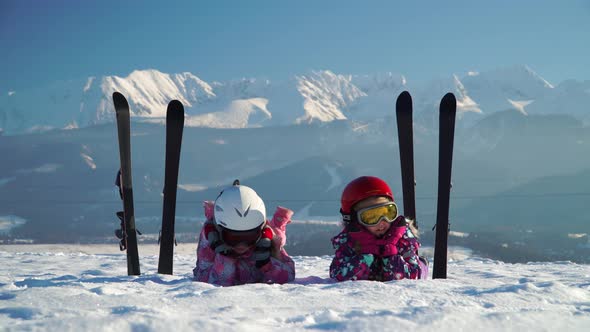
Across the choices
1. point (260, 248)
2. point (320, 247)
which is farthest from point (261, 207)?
point (320, 247)

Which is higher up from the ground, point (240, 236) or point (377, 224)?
point (377, 224)

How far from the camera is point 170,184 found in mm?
7766

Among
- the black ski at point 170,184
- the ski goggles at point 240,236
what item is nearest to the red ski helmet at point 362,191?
the ski goggles at point 240,236

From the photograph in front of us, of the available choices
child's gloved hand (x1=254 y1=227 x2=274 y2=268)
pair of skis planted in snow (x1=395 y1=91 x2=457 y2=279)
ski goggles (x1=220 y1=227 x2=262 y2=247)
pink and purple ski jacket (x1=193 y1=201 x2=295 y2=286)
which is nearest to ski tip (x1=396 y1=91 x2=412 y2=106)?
pair of skis planted in snow (x1=395 y1=91 x2=457 y2=279)

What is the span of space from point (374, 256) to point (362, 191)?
77 centimetres

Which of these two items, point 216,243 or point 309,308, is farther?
point 216,243

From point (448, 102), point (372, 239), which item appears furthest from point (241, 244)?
point (448, 102)

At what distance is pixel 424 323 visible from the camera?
320 centimetres

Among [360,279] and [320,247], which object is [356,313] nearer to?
[360,279]

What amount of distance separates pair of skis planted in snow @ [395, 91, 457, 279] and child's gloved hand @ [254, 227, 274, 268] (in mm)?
2738

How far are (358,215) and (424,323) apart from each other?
2390 millimetres

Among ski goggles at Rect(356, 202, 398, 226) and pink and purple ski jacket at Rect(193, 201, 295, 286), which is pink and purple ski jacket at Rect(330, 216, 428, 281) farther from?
pink and purple ski jacket at Rect(193, 201, 295, 286)

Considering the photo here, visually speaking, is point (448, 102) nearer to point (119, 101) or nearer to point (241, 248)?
point (241, 248)

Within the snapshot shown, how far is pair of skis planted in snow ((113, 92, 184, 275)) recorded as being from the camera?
287 inches
